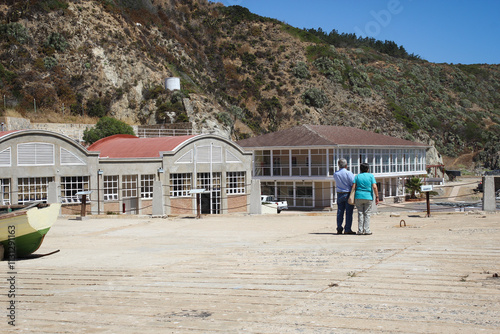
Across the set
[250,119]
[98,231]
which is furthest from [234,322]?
[250,119]

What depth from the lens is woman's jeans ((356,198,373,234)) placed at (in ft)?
42.4

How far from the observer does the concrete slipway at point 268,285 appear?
6184 millimetres

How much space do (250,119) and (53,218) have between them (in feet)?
251

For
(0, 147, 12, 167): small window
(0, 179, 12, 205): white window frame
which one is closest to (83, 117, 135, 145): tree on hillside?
(0, 147, 12, 167): small window

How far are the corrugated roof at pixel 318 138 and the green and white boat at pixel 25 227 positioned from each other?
35.6 m

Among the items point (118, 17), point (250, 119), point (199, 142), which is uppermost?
point (118, 17)

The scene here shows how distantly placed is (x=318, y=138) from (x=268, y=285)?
39.5 meters

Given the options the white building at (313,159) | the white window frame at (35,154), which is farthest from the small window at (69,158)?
the white building at (313,159)

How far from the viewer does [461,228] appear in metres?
13.4

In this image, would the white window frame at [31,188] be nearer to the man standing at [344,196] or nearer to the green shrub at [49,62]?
the man standing at [344,196]

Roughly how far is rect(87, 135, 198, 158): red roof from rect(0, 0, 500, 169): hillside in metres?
20.2

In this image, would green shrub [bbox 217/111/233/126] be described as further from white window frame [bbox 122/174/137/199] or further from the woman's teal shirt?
the woman's teal shirt

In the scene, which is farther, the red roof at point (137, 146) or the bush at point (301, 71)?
the bush at point (301, 71)

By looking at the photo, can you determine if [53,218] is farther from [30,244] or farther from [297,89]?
[297,89]
